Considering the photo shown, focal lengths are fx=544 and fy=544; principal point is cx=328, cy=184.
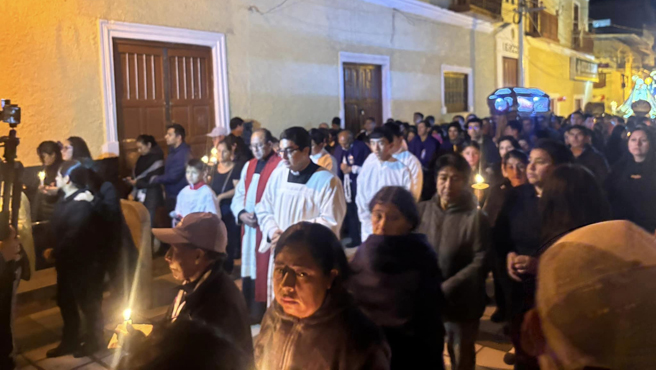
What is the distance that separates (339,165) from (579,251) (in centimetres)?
717

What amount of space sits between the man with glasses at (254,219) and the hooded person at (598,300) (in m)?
3.71

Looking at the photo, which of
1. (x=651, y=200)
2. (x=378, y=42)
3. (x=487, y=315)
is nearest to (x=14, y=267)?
(x=487, y=315)

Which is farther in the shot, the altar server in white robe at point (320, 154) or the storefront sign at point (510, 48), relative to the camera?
the storefront sign at point (510, 48)

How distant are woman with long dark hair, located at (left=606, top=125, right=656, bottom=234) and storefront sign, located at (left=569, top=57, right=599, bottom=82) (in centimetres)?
2302

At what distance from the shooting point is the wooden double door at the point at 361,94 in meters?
11.9

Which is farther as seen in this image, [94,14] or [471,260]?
[94,14]

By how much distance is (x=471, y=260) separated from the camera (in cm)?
343

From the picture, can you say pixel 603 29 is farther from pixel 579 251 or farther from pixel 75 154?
pixel 579 251

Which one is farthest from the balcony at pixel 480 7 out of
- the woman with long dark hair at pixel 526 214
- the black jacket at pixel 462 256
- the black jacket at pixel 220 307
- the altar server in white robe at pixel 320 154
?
the black jacket at pixel 220 307

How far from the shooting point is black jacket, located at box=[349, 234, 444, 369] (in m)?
2.76

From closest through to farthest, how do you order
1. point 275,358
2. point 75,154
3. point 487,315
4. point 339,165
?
point 275,358 < point 487,315 < point 75,154 < point 339,165

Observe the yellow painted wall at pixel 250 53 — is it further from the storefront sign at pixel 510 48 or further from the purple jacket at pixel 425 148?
the storefront sign at pixel 510 48

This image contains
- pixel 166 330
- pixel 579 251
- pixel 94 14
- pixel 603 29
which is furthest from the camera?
pixel 603 29

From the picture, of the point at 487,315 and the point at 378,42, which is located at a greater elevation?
the point at 378,42
